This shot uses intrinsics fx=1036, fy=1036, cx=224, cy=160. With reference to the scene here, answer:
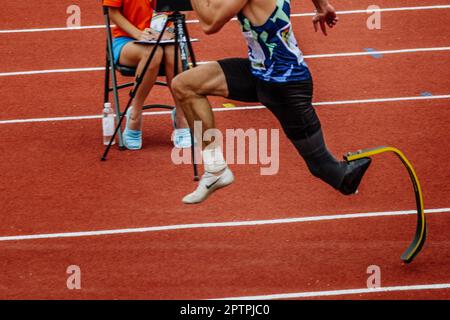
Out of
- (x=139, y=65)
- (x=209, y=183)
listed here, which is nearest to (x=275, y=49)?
(x=209, y=183)

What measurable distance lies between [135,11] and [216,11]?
2.78m

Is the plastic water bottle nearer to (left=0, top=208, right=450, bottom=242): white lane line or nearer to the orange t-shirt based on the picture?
the orange t-shirt

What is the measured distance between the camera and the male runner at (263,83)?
20.6 feet

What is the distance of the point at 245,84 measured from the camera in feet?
21.3

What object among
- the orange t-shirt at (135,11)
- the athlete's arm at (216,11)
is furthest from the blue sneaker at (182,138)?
the athlete's arm at (216,11)

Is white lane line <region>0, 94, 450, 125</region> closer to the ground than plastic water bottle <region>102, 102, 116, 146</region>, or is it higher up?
closer to the ground

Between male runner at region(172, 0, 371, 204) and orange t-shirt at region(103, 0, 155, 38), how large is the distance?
2486 mm

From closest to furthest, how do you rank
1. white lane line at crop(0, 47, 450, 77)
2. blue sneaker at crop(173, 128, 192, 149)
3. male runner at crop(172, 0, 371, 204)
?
male runner at crop(172, 0, 371, 204), blue sneaker at crop(173, 128, 192, 149), white lane line at crop(0, 47, 450, 77)

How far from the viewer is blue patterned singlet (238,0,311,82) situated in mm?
6305

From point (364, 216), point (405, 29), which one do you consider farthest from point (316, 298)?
point (405, 29)

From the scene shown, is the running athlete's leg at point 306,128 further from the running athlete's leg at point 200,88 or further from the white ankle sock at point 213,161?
the white ankle sock at point 213,161

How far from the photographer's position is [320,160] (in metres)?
6.70

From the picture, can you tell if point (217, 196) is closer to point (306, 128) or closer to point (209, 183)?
point (209, 183)

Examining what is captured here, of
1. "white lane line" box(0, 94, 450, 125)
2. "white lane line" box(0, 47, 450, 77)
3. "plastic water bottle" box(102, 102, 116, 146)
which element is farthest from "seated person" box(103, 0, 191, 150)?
"white lane line" box(0, 47, 450, 77)
